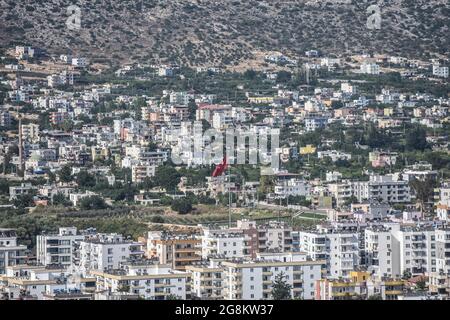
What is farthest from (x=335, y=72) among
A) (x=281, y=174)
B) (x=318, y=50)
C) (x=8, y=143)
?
(x=281, y=174)

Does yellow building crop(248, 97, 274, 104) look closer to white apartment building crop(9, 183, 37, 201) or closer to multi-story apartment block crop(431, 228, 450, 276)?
white apartment building crop(9, 183, 37, 201)

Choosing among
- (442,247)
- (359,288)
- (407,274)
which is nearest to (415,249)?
(442,247)

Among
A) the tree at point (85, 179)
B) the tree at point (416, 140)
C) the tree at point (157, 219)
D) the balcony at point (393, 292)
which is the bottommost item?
the tree at point (157, 219)

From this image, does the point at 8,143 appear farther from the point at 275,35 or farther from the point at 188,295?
the point at 188,295

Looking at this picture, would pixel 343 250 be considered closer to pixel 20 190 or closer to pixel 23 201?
pixel 23 201

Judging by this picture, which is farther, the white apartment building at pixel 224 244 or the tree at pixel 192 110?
the tree at pixel 192 110

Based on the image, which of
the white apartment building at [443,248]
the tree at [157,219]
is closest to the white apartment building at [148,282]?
the white apartment building at [443,248]

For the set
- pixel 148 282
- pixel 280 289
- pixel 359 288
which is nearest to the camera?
pixel 359 288

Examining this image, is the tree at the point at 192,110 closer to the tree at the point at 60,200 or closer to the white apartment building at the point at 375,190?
the tree at the point at 60,200
